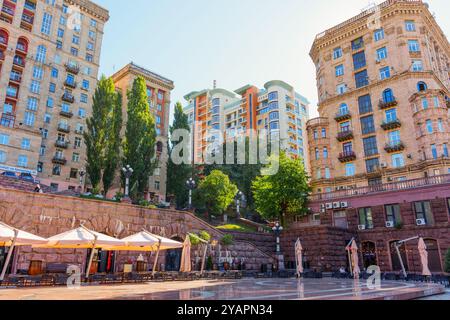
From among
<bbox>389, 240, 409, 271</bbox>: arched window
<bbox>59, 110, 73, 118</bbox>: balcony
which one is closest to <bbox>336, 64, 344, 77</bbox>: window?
<bbox>389, 240, 409, 271</bbox>: arched window

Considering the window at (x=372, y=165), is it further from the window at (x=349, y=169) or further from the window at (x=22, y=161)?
the window at (x=22, y=161)

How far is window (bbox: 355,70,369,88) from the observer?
4059 centimetres

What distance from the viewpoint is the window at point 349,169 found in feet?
127

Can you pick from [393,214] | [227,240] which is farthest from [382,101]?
[227,240]

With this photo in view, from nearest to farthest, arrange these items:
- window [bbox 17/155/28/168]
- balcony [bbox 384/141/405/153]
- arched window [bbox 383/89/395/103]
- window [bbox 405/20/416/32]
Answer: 1. balcony [bbox 384/141/405/153]
2. arched window [bbox 383/89/395/103]
3. window [bbox 405/20/416/32]
4. window [bbox 17/155/28/168]

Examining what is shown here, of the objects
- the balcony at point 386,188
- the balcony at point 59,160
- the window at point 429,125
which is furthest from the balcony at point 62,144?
the window at point 429,125

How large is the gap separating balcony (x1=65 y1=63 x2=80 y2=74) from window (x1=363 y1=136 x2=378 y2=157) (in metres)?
41.2

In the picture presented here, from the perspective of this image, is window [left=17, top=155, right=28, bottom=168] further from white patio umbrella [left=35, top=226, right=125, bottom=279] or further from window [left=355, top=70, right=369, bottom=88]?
window [left=355, top=70, right=369, bottom=88]

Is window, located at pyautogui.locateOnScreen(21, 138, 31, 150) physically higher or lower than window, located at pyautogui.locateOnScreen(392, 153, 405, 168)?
higher

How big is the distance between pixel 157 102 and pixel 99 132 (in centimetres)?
2168

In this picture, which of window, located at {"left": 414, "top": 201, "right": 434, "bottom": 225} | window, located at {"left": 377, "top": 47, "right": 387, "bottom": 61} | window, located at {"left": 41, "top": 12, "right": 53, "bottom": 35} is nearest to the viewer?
window, located at {"left": 414, "top": 201, "right": 434, "bottom": 225}

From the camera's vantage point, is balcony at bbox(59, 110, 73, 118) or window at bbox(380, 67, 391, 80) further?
balcony at bbox(59, 110, 73, 118)

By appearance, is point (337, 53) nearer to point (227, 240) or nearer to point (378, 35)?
point (378, 35)

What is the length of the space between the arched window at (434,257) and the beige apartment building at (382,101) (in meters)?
7.55
